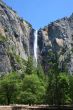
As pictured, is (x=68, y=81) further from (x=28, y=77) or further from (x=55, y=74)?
(x=28, y=77)

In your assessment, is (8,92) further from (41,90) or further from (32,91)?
(41,90)

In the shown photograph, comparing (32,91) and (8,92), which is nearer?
(32,91)

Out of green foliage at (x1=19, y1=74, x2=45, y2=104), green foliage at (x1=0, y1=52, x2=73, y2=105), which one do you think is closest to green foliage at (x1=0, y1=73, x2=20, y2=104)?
green foliage at (x1=0, y1=52, x2=73, y2=105)

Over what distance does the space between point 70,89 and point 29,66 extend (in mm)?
44739

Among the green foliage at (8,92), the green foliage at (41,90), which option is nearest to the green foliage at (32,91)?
the green foliage at (41,90)

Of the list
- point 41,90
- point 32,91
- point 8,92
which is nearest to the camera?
point 32,91

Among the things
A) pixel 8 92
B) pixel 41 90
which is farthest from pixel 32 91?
pixel 8 92

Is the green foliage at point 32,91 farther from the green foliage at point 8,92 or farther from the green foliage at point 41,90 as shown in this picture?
the green foliage at point 8,92

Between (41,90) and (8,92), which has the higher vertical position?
(41,90)

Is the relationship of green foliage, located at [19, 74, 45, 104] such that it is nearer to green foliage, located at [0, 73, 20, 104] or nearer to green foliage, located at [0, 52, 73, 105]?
A: green foliage, located at [0, 52, 73, 105]

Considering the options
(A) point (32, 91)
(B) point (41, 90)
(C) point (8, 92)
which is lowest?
(C) point (8, 92)

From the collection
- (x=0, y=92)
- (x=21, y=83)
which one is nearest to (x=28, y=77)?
(x=21, y=83)

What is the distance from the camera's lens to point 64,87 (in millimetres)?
120000

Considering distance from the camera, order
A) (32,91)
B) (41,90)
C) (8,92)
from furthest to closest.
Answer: (41,90) < (8,92) < (32,91)
